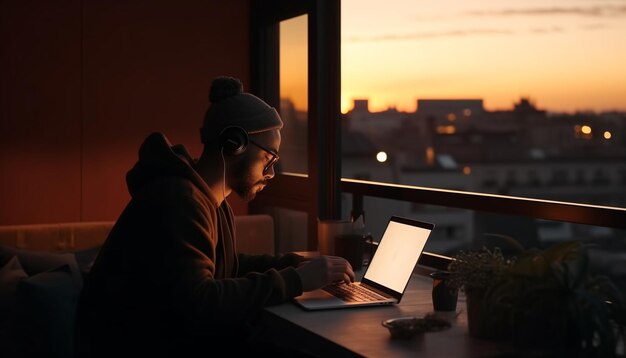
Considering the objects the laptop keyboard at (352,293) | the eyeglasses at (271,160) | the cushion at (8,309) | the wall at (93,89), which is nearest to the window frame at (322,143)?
the wall at (93,89)

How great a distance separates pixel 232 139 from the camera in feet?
7.47

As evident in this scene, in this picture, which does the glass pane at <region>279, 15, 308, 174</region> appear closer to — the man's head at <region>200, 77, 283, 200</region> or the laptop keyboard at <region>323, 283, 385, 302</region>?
the laptop keyboard at <region>323, 283, 385, 302</region>

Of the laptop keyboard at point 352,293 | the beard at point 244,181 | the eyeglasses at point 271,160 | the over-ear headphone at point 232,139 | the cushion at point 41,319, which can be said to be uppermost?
the over-ear headphone at point 232,139

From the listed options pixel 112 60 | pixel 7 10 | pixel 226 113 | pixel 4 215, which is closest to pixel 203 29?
pixel 112 60

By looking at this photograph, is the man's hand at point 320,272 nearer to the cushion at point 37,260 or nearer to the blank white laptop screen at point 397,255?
the blank white laptop screen at point 397,255

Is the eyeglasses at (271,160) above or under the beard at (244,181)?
above

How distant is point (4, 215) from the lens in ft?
12.8

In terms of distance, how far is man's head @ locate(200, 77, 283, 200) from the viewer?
230cm

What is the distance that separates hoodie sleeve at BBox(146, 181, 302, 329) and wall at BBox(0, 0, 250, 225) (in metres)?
2.08

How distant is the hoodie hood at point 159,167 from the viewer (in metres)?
2.12

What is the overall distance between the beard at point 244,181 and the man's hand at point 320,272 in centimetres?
25

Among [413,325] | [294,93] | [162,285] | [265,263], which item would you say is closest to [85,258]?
[294,93]

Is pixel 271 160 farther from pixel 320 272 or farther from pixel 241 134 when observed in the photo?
pixel 320 272

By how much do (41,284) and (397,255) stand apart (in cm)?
133
